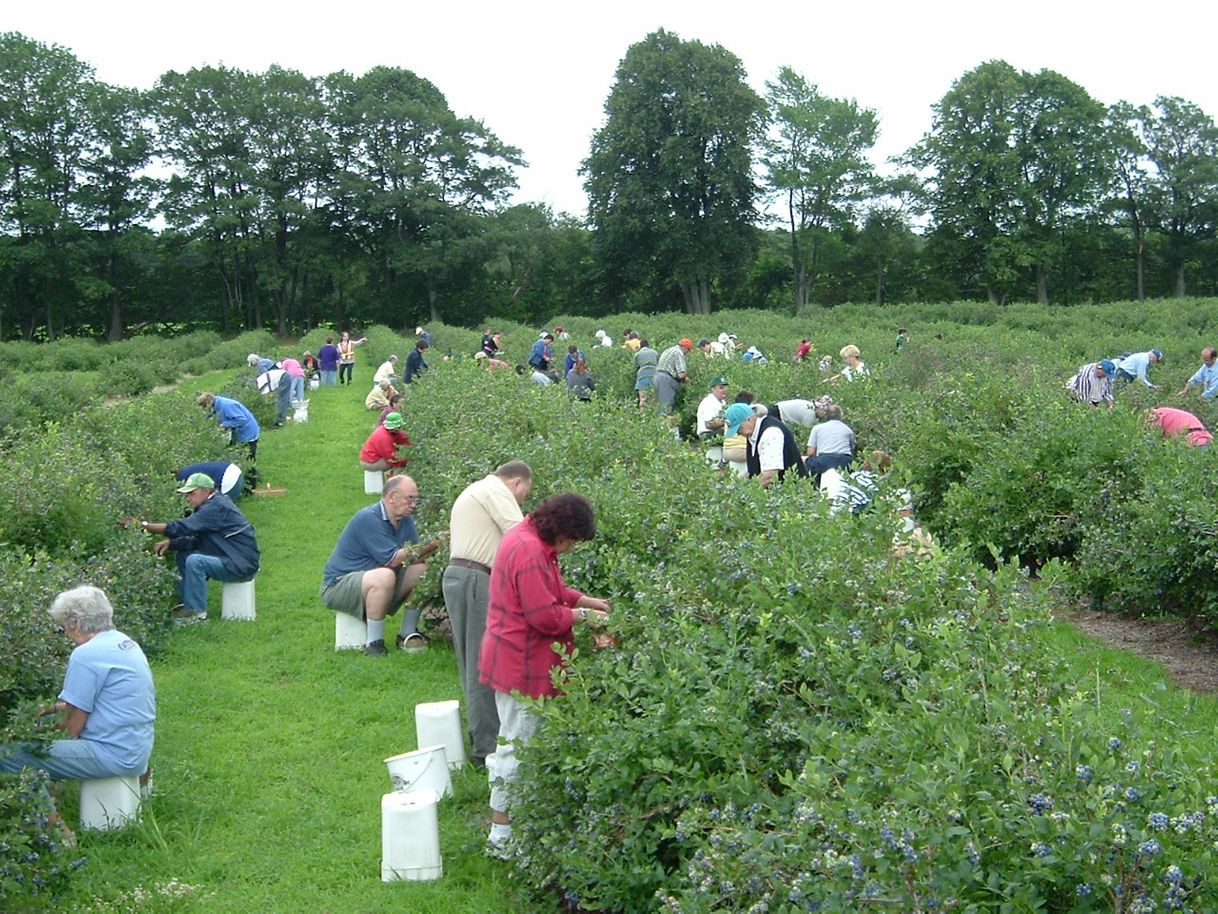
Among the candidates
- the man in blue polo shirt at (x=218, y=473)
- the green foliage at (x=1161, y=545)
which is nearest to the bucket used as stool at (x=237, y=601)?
the man in blue polo shirt at (x=218, y=473)

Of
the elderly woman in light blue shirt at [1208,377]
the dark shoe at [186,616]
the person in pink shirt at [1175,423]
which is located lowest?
the dark shoe at [186,616]

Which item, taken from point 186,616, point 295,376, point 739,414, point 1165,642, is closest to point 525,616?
point 186,616

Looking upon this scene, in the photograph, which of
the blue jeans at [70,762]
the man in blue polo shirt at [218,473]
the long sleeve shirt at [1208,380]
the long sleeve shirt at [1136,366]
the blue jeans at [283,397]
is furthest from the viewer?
the blue jeans at [283,397]

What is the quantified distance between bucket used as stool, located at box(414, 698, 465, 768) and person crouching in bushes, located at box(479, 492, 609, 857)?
1022mm

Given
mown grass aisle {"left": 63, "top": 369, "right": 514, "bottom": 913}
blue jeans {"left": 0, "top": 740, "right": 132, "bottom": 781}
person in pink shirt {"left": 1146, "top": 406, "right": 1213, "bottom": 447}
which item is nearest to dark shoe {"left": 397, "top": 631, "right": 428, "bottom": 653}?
mown grass aisle {"left": 63, "top": 369, "right": 514, "bottom": 913}

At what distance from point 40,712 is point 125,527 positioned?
423 centimetres

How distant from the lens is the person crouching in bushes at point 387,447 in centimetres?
1369

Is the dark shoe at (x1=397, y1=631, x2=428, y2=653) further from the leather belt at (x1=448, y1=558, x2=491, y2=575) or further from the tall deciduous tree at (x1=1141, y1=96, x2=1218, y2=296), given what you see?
the tall deciduous tree at (x1=1141, y1=96, x2=1218, y2=296)

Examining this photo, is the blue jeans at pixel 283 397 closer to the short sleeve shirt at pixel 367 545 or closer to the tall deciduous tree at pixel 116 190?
the short sleeve shirt at pixel 367 545

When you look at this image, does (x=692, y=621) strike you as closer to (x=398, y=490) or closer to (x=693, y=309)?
(x=398, y=490)

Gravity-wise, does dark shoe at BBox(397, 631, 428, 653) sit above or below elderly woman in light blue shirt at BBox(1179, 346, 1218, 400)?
below

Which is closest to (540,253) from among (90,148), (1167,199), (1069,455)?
(90,148)

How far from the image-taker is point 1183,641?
8562 mm

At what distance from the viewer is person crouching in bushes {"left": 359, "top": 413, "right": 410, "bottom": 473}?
13688mm
